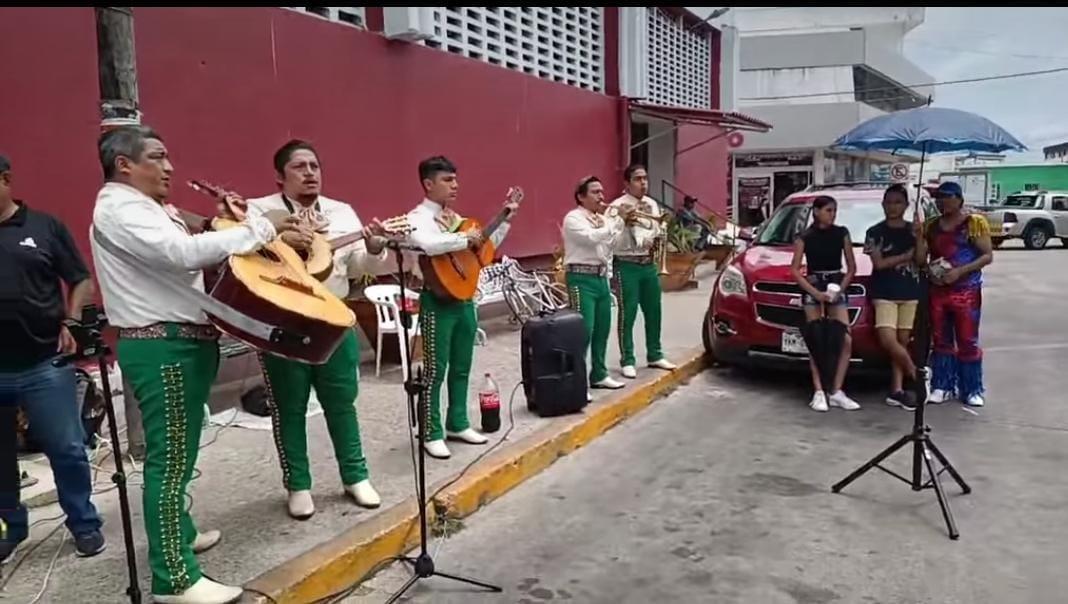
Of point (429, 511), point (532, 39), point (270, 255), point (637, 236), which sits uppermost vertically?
point (532, 39)

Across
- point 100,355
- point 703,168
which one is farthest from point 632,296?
point 703,168

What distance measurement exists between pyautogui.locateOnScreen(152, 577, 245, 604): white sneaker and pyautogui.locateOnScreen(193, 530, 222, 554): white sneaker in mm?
474

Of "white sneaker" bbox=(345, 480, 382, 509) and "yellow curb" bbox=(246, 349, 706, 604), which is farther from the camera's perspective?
"white sneaker" bbox=(345, 480, 382, 509)

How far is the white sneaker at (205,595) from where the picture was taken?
3152 millimetres

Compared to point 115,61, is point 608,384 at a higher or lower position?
lower

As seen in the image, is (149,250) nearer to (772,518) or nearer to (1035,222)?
(772,518)

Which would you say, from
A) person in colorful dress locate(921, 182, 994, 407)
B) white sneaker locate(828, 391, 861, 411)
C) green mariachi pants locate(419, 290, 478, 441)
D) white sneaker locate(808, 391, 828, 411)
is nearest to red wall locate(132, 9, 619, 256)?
green mariachi pants locate(419, 290, 478, 441)

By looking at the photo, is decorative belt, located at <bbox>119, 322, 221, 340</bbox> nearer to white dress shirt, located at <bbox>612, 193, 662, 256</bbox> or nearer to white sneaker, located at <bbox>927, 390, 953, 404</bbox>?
white dress shirt, located at <bbox>612, 193, 662, 256</bbox>

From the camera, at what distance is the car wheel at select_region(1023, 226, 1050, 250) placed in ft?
82.7

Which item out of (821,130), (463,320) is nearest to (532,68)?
(463,320)

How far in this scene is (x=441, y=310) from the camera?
A: 4891 mm

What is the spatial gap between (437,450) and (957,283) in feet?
13.4

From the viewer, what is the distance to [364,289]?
749 centimetres

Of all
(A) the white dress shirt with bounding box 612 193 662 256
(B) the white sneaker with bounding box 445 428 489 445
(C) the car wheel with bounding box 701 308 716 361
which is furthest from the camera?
(C) the car wheel with bounding box 701 308 716 361
